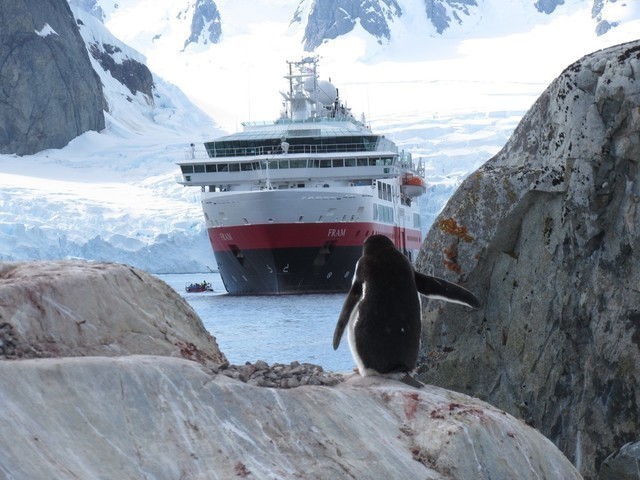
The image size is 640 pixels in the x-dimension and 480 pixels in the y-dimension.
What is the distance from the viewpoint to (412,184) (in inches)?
2400

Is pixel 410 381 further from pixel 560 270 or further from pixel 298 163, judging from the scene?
pixel 298 163

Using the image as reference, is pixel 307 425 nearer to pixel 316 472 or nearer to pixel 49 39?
pixel 316 472

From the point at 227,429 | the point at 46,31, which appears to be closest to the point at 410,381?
the point at 227,429

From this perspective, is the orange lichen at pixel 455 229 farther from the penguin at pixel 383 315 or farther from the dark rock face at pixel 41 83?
the dark rock face at pixel 41 83

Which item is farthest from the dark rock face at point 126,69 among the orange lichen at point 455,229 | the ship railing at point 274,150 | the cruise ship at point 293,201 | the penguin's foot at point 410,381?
the penguin's foot at point 410,381

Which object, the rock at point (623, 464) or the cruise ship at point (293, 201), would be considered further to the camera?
the cruise ship at point (293, 201)

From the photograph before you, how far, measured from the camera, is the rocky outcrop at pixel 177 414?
422 centimetres

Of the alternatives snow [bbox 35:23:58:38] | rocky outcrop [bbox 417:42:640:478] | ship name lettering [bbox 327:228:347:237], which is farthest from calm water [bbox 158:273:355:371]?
snow [bbox 35:23:58:38]

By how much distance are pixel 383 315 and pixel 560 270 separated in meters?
2.33

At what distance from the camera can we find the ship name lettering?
4588cm

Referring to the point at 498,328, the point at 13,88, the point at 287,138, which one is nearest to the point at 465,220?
the point at 498,328

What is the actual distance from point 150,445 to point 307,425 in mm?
765

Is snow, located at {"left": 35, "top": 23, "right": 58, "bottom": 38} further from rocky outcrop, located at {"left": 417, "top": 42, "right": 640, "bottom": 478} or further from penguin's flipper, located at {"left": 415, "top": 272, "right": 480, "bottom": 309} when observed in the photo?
penguin's flipper, located at {"left": 415, "top": 272, "right": 480, "bottom": 309}

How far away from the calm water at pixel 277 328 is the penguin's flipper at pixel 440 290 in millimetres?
13871
